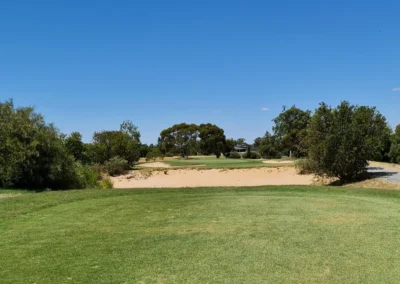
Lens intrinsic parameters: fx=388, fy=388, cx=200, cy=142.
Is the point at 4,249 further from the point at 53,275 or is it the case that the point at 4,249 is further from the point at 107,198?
the point at 107,198

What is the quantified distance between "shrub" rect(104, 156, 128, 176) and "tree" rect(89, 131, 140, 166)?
8.77 feet

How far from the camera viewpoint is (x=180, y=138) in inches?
3536

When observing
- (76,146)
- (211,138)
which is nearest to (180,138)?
(211,138)

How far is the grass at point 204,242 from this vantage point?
4902 mm

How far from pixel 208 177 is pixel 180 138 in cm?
5457

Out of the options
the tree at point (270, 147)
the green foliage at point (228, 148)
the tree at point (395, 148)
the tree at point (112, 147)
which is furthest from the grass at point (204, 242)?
the green foliage at point (228, 148)

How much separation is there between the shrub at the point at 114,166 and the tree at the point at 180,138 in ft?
154

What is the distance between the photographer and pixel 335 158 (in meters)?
21.2

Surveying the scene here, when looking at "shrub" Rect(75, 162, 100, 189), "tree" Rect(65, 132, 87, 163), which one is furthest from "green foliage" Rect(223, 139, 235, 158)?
"shrub" Rect(75, 162, 100, 189)

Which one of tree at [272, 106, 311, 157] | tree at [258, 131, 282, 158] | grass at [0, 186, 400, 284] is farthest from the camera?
tree at [258, 131, 282, 158]

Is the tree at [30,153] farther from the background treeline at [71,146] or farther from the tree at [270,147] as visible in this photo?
the tree at [270,147]

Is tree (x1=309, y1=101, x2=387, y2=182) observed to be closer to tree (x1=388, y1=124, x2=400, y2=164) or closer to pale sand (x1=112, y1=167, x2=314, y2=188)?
pale sand (x1=112, y1=167, x2=314, y2=188)

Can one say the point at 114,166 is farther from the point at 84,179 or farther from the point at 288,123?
the point at 288,123

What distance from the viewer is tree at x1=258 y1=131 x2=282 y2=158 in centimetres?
7562
